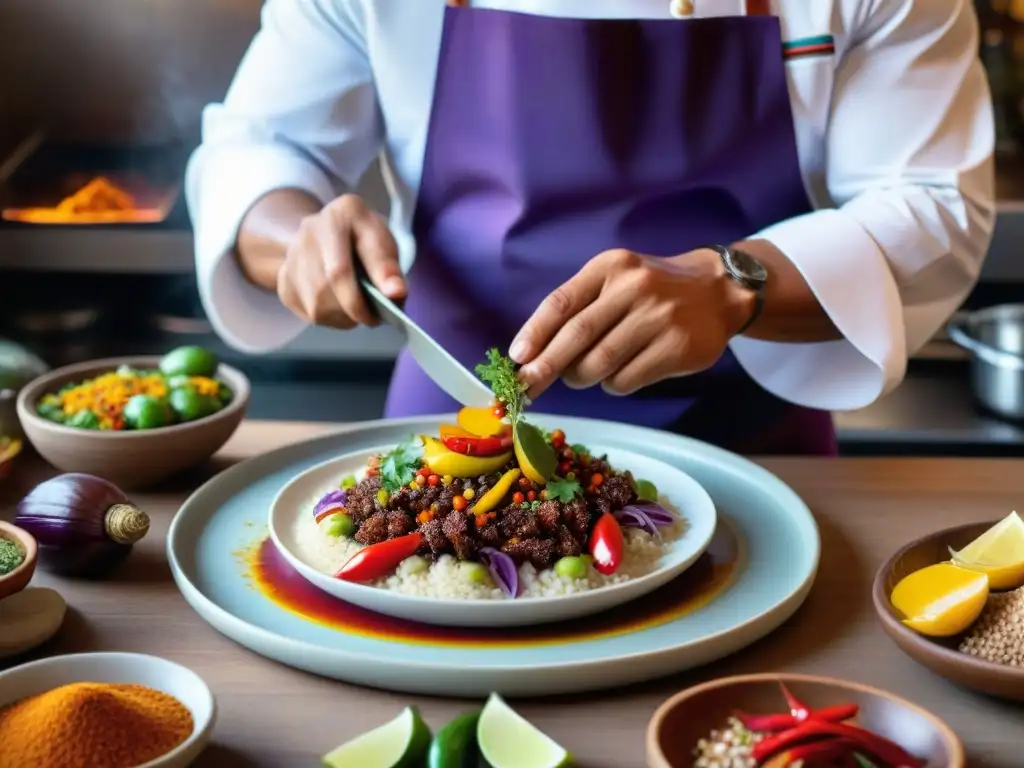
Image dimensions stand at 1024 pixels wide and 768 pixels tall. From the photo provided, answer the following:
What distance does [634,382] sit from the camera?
1.34 meters

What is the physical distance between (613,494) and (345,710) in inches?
14.3

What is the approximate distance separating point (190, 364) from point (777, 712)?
906mm

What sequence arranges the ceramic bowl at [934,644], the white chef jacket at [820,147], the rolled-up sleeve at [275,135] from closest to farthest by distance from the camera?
the ceramic bowl at [934,644], the white chef jacket at [820,147], the rolled-up sleeve at [275,135]

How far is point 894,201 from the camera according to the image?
1457 millimetres

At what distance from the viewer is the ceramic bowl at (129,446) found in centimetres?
134

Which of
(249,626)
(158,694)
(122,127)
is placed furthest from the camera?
(122,127)

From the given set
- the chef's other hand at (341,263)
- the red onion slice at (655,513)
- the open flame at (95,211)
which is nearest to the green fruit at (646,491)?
the red onion slice at (655,513)

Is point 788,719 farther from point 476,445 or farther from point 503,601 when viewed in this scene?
point 476,445

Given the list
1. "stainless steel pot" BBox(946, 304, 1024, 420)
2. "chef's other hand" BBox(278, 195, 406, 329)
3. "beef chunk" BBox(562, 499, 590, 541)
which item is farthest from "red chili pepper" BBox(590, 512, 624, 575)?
"stainless steel pot" BBox(946, 304, 1024, 420)

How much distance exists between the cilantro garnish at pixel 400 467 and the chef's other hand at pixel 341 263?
0.58 feet

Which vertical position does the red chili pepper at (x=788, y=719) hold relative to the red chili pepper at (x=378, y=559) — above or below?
above

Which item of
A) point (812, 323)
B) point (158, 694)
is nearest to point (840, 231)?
point (812, 323)

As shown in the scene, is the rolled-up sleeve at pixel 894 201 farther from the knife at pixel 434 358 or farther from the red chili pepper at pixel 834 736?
the red chili pepper at pixel 834 736

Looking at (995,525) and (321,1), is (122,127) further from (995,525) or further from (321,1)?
(995,525)
